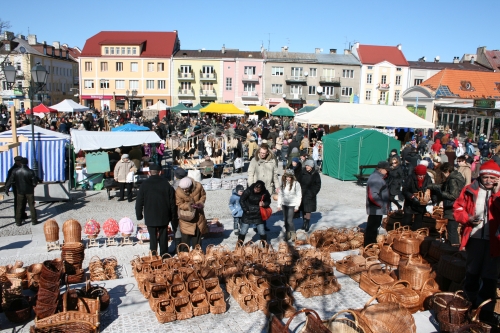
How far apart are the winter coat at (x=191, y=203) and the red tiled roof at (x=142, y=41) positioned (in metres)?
45.9

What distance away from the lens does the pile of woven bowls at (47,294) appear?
442 centimetres

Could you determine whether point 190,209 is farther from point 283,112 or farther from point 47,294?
point 283,112

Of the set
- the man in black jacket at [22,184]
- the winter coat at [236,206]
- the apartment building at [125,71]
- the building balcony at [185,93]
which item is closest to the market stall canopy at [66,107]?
the man in black jacket at [22,184]

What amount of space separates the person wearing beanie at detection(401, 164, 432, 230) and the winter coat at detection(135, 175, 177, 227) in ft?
14.0

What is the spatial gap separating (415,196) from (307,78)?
45.2m

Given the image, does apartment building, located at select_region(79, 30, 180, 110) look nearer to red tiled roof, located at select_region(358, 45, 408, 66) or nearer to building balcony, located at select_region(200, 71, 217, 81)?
building balcony, located at select_region(200, 71, 217, 81)

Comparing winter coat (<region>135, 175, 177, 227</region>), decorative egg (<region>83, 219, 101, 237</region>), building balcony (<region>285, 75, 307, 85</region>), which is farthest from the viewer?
building balcony (<region>285, 75, 307, 85</region>)

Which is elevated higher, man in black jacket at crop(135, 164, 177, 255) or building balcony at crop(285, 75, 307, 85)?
building balcony at crop(285, 75, 307, 85)

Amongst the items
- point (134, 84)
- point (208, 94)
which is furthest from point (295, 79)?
point (134, 84)

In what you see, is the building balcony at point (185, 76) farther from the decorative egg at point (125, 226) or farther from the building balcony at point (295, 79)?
the decorative egg at point (125, 226)

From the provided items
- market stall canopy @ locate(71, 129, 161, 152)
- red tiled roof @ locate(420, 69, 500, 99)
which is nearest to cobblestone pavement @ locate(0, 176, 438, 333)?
market stall canopy @ locate(71, 129, 161, 152)

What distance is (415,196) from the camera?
773 cm

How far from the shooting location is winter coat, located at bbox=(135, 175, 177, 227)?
247 inches

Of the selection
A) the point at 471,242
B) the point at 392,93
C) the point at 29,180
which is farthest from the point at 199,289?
the point at 392,93
